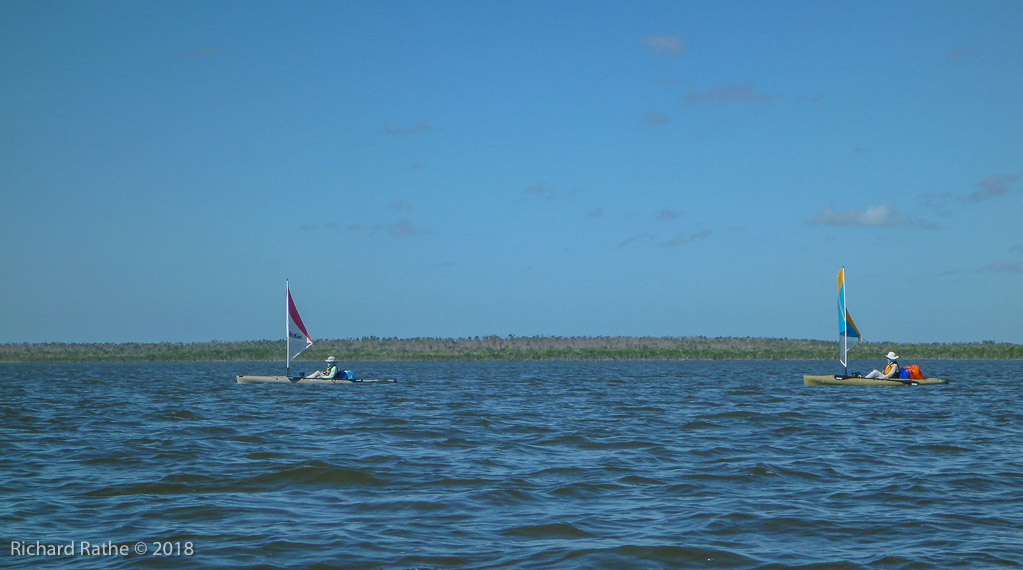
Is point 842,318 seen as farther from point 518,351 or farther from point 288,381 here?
point 518,351

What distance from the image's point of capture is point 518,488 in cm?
1414

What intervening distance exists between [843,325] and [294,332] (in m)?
24.5

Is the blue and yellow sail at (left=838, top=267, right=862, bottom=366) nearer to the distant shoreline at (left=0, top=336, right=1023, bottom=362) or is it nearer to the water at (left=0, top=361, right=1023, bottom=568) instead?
the water at (left=0, top=361, right=1023, bottom=568)

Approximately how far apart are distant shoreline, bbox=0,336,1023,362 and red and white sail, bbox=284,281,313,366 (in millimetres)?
52127

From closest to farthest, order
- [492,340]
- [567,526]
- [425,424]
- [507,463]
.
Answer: [567,526], [507,463], [425,424], [492,340]

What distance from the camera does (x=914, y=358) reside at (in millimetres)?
100625

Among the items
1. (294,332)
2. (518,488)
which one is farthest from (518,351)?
(518,488)

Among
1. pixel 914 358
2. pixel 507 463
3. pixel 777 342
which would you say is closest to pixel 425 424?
pixel 507 463

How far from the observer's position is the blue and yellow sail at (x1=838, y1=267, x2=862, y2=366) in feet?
135

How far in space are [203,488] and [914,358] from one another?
99.0 metres

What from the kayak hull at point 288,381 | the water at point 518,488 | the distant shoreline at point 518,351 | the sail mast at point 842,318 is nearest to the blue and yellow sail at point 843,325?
the sail mast at point 842,318

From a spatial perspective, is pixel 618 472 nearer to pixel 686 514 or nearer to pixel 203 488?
pixel 686 514

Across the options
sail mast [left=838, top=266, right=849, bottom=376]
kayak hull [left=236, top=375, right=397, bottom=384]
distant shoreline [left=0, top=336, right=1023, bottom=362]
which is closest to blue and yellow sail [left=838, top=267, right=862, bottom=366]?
sail mast [left=838, top=266, right=849, bottom=376]

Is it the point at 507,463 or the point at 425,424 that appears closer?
the point at 507,463
